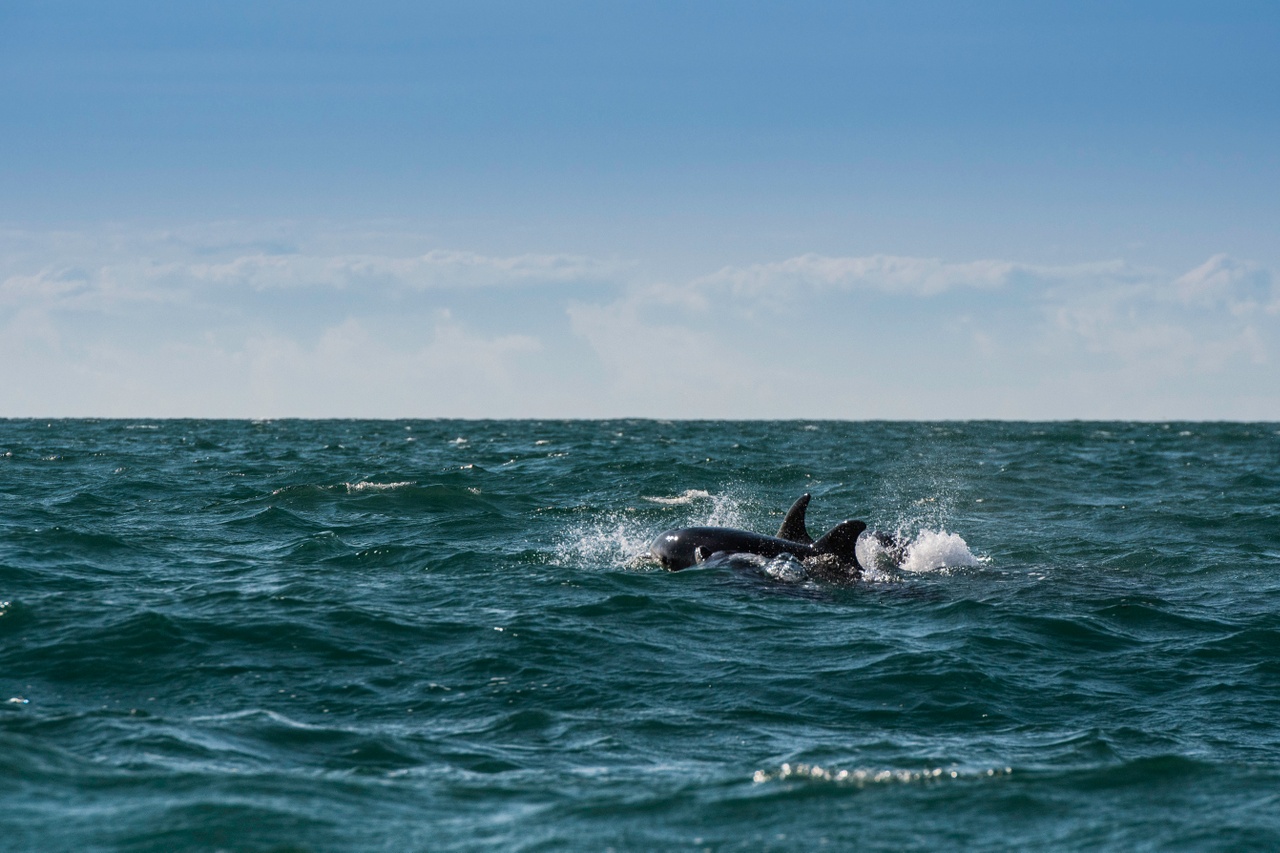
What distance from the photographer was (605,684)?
12281 mm

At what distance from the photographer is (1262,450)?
63750mm

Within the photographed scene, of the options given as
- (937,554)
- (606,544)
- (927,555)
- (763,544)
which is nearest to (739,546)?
(763,544)

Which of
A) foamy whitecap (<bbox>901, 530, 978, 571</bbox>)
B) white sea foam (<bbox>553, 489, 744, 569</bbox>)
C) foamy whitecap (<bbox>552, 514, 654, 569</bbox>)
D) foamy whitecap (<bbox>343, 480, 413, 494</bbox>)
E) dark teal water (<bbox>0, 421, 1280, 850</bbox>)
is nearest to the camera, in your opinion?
dark teal water (<bbox>0, 421, 1280, 850</bbox>)

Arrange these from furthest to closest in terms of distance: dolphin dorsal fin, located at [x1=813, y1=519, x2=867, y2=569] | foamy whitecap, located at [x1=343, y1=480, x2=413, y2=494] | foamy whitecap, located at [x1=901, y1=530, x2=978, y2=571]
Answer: foamy whitecap, located at [x1=343, y1=480, x2=413, y2=494], foamy whitecap, located at [x1=901, y1=530, x2=978, y2=571], dolphin dorsal fin, located at [x1=813, y1=519, x2=867, y2=569]

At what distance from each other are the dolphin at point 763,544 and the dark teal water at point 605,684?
66 centimetres

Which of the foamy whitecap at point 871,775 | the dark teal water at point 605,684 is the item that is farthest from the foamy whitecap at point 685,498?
the foamy whitecap at point 871,775

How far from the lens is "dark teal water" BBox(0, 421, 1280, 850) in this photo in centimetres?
796

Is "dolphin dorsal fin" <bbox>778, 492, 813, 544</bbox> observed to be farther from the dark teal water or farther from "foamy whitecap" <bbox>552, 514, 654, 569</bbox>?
"foamy whitecap" <bbox>552, 514, 654, 569</bbox>

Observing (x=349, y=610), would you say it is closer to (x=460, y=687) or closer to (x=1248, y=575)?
(x=460, y=687)

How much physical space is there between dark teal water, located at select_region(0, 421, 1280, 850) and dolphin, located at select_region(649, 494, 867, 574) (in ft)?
2.17

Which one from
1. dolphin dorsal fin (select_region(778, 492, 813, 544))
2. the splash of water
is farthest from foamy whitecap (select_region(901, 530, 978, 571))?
dolphin dorsal fin (select_region(778, 492, 813, 544))

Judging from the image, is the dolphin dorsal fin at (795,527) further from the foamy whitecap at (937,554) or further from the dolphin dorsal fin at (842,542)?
the foamy whitecap at (937,554)

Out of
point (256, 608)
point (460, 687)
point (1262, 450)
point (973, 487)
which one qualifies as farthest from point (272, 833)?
point (1262, 450)

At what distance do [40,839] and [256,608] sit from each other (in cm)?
782
